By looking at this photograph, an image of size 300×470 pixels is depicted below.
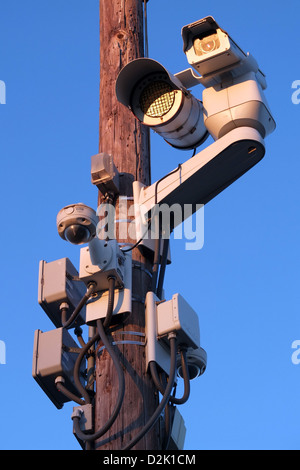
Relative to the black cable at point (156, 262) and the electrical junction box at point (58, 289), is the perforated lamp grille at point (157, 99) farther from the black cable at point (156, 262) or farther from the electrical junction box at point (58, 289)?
the electrical junction box at point (58, 289)

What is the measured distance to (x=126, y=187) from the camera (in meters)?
5.23

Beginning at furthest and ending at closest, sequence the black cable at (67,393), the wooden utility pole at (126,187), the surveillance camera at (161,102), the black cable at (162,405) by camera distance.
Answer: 1. the surveillance camera at (161,102)
2. the black cable at (67,393)
3. the wooden utility pole at (126,187)
4. the black cable at (162,405)

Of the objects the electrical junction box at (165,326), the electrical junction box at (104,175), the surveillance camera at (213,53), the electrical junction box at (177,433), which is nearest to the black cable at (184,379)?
the electrical junction box at (165,326)

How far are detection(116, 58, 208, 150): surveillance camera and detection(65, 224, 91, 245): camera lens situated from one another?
1030 millimetres

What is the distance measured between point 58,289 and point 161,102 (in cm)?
117

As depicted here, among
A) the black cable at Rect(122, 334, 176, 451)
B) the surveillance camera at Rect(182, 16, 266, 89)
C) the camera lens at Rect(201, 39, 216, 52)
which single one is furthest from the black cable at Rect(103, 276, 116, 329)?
the camera lens at Rect(201, 39, 216, 52)

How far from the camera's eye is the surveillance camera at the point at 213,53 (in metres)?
5.00

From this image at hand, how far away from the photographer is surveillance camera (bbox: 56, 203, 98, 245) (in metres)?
4.37

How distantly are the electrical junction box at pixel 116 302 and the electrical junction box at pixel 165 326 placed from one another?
0.11 metres

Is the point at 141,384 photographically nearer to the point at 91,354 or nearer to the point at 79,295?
the point at 91,354

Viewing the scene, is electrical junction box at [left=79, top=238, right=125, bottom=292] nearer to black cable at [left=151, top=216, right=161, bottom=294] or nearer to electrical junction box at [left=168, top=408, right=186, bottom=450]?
black cable at [left=151, top=216, right=161, bottom=294]

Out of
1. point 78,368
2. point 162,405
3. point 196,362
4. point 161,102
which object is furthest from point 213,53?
point 162,405

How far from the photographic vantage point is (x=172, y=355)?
4.54 metres
